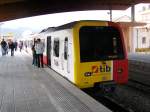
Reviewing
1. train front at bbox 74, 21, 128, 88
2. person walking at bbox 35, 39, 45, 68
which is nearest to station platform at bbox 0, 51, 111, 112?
train front at bbox 74, 21, 128, 88

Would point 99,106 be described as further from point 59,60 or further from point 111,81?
point 59,60

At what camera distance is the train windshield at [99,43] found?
40.1 feet

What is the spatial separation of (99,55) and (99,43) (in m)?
0.45

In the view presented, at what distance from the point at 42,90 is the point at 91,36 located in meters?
2.75

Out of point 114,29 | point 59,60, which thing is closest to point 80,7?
point 59,60

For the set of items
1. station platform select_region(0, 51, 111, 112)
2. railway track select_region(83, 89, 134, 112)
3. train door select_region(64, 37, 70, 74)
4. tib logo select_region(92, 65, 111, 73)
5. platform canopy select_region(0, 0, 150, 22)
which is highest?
platform canopy select_region(0, 0, 150, 22)

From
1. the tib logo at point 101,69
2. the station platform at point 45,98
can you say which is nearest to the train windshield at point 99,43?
the tib logo at point 101,69

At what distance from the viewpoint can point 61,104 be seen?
349 inches

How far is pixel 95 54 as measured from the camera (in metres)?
12.3

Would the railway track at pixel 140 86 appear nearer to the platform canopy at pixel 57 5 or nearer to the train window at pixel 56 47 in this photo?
the train window at pixel 56 47

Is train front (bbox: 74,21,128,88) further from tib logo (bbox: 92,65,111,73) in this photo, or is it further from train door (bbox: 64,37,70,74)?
train door (bbox: 64,37,70,74)

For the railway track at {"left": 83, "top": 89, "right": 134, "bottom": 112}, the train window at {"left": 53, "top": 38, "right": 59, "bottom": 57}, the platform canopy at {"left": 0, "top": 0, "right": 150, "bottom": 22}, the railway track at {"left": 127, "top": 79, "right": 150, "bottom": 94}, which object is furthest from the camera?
the platform canopy at {"left": 0, "top": 0, "right": 150, "bottom": 22}

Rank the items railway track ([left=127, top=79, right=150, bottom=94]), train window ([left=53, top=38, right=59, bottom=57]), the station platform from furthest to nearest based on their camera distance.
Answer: train window ([left=53, top=38, right=59, bottom=57]) < railway track ([left=127, top=79, right=150, bottom=94]) < the station platform

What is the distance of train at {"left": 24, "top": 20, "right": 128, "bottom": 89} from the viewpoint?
1203 cm
